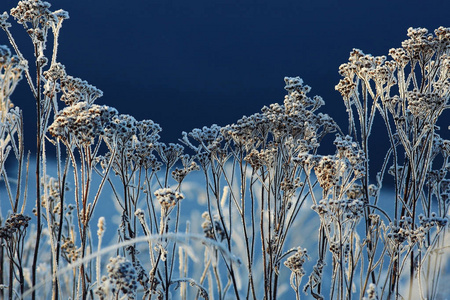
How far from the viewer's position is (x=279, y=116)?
2.30 meters

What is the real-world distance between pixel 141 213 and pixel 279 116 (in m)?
0.82

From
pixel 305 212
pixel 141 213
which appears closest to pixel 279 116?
pixel 141 213

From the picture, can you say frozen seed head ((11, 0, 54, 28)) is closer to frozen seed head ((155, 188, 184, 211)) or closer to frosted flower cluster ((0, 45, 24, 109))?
frosted flower cluster ((0, 45, 24, 109))

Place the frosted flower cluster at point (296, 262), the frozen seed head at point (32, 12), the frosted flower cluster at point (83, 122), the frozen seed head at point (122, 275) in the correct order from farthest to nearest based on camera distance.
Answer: the frosted flower cluster at point (296, 262) < the frozen seed head at point (32, 12) < the frosted flower cluster at point (83, 122) < the frozen seed head at point (122, 275)

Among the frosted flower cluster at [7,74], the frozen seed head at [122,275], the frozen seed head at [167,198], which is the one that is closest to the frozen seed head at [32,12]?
the frosted flower cluster at [7,74]

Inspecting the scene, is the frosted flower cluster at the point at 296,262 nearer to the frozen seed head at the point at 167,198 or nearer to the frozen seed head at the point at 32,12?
the frozen seed head at the point at 167,198

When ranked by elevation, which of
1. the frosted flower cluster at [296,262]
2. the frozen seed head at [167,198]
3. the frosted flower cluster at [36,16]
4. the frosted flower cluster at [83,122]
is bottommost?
the frosted flower cluster at [296,262]

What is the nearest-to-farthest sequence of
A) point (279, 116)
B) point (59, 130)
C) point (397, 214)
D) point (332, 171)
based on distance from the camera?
point (59, 130) < point (332, 171) < point (279, 116) < point (397, 214)

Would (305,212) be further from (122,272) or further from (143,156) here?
(122,272)

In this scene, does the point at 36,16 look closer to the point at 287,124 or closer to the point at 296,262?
the point at 287,124

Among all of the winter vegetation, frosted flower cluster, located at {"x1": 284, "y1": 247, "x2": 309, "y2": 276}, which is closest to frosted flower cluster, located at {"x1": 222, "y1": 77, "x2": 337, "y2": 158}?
the winter vegetation

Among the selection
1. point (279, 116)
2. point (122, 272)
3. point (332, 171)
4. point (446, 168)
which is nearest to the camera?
point (122, 272)

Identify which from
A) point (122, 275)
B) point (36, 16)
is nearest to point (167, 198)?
point (122, 275)

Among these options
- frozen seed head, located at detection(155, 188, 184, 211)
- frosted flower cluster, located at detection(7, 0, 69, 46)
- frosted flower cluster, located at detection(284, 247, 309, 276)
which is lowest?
frosted flower cluster, located at detection(284, 247, 309, 276)
